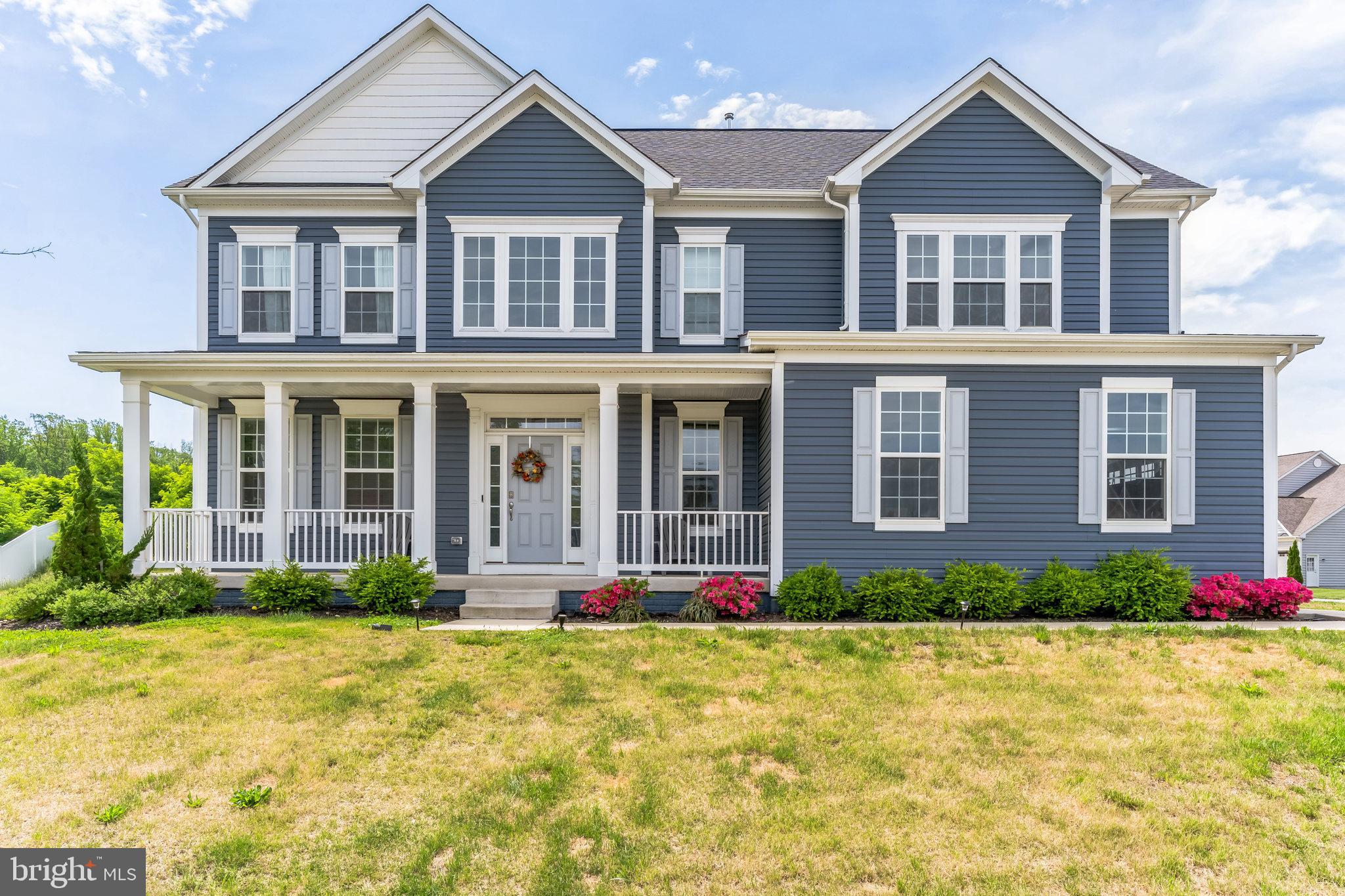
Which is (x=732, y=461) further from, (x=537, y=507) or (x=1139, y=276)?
(x=1139, y=276)

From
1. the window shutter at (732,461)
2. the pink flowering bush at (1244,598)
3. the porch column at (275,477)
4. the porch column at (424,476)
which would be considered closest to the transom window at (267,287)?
the porch column at (275,477)

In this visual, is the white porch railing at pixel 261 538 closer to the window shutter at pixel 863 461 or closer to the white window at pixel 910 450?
the window shutter at pixel 863 461

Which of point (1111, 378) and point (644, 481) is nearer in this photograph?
point (1111, 378)

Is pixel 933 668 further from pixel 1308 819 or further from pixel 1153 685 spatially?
pixel 1308 819

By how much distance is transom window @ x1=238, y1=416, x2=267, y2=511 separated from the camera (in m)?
12.0

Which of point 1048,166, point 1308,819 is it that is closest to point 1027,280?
point 1048,166

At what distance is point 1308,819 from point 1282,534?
39.2 m

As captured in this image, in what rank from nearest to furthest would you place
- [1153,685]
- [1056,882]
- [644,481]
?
[1056,882]
[1153,685]
[644,481]

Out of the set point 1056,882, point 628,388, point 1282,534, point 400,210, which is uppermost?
point 400,210

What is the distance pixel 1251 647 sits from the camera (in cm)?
744

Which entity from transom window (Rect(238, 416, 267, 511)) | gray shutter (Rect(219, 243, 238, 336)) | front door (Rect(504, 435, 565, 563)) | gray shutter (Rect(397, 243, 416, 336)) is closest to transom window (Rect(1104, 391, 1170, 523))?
front door (Rect(504, 435, 565, 563))

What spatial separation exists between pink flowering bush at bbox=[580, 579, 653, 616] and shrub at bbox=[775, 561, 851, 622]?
188cm

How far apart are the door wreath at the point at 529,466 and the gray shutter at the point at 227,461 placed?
15.3 feet

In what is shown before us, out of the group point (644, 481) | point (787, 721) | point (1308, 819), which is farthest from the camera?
point (644, 481)
